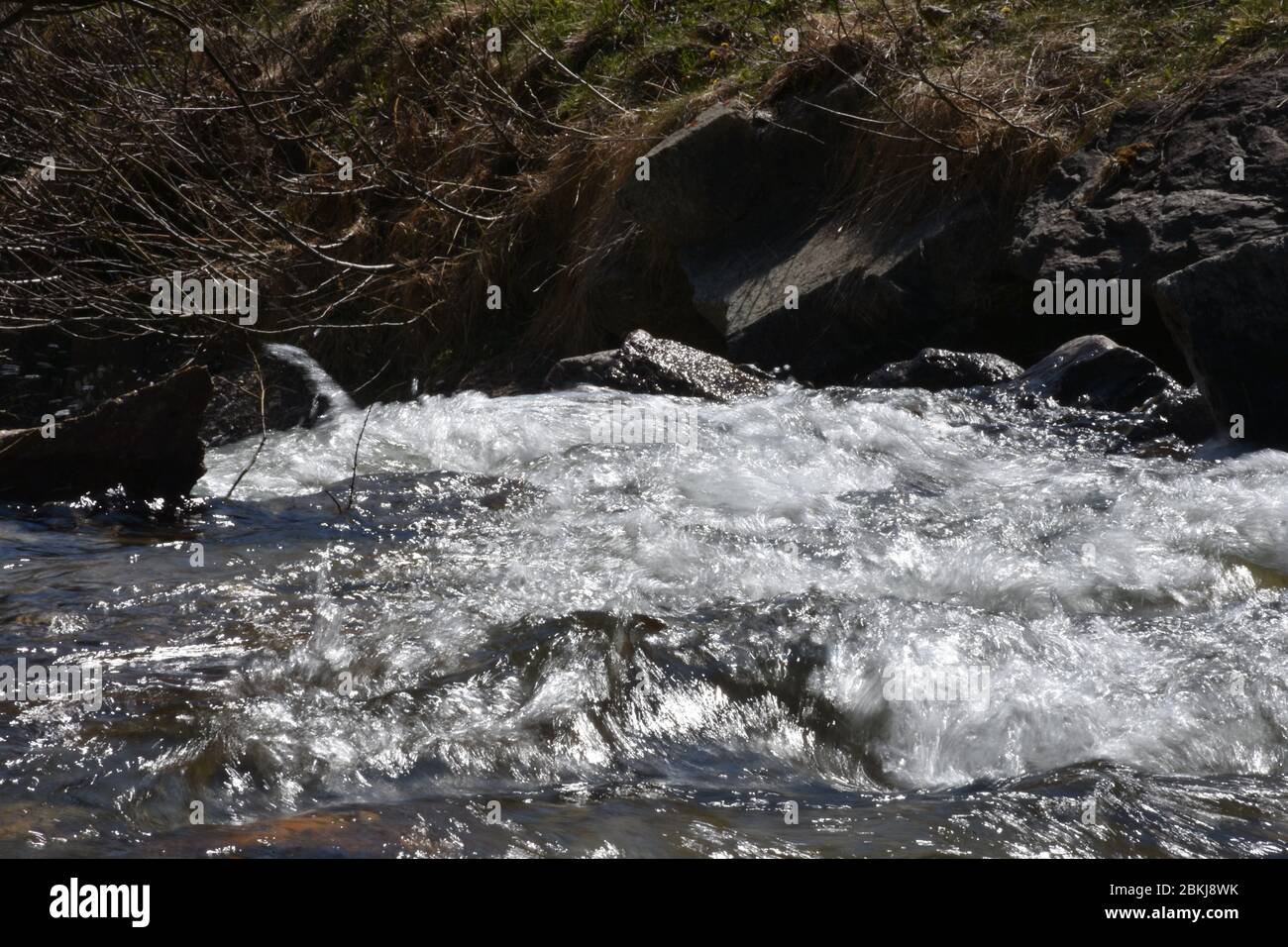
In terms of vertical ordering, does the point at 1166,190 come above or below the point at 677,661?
above

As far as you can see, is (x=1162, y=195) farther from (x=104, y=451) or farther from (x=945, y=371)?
(x=104, y=451)

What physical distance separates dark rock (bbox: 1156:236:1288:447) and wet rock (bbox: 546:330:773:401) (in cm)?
220

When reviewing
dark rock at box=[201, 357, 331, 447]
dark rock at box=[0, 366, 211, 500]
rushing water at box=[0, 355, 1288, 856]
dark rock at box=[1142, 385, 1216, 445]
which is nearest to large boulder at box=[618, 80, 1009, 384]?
dark rock at box=[1142, 385, 1216, 445]

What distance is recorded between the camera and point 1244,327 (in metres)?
5.78

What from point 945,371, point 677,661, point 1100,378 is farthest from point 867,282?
point 677,661

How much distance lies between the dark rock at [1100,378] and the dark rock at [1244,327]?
0.53m

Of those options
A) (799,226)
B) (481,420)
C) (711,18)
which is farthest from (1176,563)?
(711,18)

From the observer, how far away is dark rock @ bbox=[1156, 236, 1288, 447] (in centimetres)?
575

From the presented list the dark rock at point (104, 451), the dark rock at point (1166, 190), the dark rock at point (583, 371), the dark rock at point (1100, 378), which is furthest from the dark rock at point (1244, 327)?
the dark rock at point (104, 451)

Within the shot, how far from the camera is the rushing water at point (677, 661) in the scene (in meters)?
2.81

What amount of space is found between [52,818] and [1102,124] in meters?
6.67

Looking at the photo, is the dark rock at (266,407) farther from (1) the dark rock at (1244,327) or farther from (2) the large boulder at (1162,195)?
(1) the dark rock at (1244,327)

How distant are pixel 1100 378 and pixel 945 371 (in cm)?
77

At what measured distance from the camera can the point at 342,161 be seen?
754 cm
